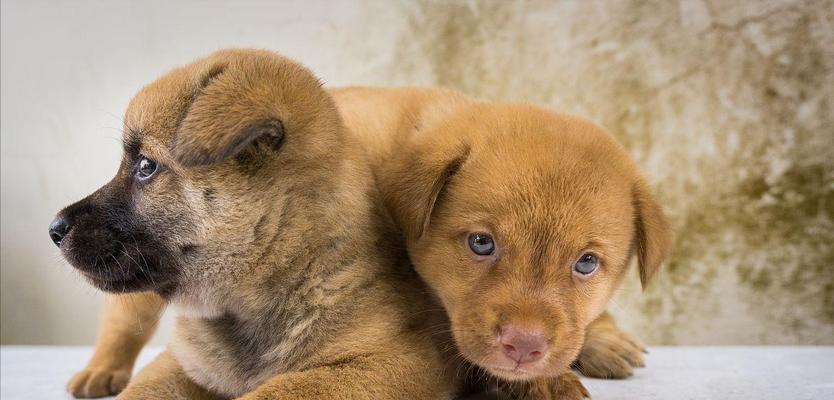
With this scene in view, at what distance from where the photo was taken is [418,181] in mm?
2225

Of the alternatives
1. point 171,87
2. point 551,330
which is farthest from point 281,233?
point 551,330

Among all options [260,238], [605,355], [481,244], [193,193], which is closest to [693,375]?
[605,355]

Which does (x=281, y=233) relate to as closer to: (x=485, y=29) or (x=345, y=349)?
(x=345, y=349)

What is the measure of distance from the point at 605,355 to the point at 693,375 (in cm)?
35

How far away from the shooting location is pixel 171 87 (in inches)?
84.4

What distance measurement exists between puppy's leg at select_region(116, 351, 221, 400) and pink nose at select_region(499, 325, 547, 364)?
2.82 ft

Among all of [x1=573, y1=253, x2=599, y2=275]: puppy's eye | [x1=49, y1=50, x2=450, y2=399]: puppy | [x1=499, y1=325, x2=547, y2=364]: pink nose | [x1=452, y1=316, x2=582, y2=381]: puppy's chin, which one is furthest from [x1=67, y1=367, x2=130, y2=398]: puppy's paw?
[x1=573, y1=253, x2=599, y2=275]: puppy's eye

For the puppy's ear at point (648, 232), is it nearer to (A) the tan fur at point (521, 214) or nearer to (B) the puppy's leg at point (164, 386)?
(A) the tan fur at point (521, 214)

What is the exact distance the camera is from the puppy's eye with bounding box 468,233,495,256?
216 cm

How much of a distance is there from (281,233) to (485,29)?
8.77ft

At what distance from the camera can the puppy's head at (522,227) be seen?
2.03 metres

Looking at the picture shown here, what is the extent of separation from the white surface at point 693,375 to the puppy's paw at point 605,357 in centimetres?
4

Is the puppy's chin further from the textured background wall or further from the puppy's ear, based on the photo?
the textured background wall

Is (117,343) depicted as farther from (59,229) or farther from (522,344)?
(522,344)
